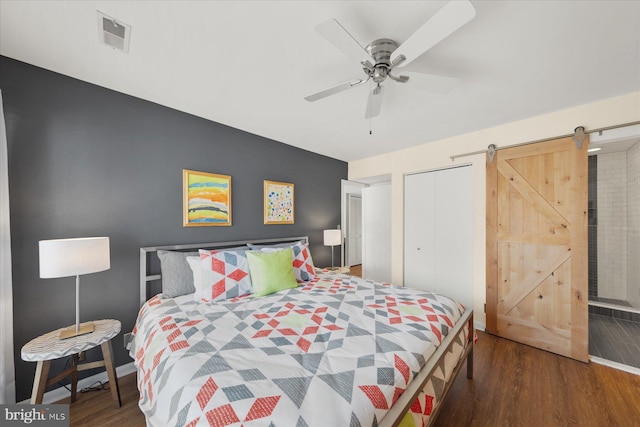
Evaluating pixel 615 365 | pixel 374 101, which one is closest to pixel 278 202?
pixel 374 101

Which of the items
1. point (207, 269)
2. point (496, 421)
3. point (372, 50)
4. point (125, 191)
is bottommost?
point (496, 421)

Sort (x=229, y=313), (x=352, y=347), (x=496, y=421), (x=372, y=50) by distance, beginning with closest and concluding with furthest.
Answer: (x=352, y=347) < (x=372, y=50) < (x=496, y=421) < (x=229, y=313)

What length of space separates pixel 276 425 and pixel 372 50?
6.43 ft

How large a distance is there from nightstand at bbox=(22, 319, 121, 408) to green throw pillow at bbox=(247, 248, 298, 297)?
106cm

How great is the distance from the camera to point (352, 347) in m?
1.33

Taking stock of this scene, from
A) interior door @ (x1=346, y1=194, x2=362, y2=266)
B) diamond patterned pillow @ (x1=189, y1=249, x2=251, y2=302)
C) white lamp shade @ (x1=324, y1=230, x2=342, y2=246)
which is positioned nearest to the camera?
diamond patterned pillow @ (x1=189, y1=249, x2=251, y2=302)

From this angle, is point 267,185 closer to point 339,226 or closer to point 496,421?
point 339,226

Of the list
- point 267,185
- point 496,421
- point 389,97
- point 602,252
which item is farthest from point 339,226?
point 602,252

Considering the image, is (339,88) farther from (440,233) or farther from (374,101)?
(440,233)

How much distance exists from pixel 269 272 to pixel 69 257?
140 cm

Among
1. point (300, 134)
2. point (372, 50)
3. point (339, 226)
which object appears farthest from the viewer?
point (339, 226)

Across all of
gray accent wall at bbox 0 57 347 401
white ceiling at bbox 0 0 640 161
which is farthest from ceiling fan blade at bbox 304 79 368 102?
gray accent wall at bbox 0 57 347 401

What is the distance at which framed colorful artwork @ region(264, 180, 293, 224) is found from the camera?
3.32m

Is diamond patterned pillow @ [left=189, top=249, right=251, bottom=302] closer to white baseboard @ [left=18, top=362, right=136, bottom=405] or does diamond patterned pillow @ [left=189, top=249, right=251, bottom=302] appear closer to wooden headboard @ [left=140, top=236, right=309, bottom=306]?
wooden headboard @ [left=140, top=236, right=309, bottom=306]
